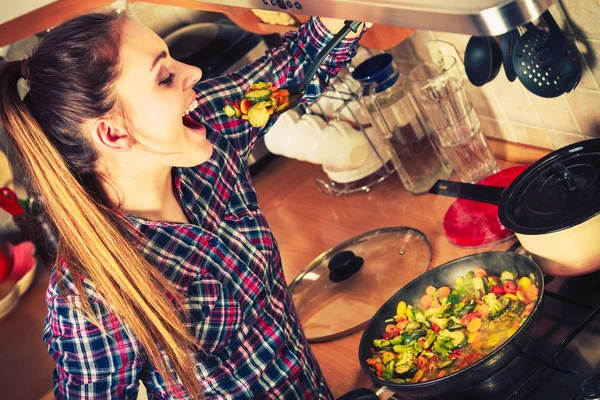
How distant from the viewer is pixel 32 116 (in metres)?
0.98

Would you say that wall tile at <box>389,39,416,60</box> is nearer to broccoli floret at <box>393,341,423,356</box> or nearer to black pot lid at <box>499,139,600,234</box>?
black pot lid at <box>499,139,600,234</box>

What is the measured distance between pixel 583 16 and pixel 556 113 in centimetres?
23

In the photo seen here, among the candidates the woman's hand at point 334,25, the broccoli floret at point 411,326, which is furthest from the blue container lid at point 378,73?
the broccoli floret at point 411,326

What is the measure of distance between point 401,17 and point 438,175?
0.88 metres

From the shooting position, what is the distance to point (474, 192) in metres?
1.15

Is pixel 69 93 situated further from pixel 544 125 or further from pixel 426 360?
pixel 544 125

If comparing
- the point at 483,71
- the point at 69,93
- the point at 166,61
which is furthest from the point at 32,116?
the point at 483,71

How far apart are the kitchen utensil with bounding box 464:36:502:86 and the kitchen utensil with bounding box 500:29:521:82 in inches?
2.3

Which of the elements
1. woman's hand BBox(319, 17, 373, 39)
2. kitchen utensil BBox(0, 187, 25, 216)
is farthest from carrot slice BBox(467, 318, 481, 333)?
kitchen utensil BBox(0, 187, 25, 216)

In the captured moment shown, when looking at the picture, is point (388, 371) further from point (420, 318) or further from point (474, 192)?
point (474, 192)

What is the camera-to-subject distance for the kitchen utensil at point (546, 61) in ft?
3.48

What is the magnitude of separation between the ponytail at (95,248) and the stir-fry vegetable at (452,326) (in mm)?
303

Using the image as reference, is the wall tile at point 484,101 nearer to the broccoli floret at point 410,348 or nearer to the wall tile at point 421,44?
the wall tile at point 421,44

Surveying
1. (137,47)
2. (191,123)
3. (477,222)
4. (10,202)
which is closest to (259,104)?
(191,123)
